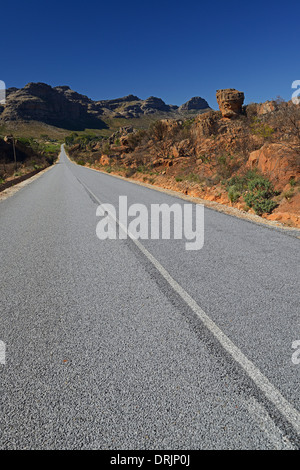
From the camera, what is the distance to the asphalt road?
1761 mm

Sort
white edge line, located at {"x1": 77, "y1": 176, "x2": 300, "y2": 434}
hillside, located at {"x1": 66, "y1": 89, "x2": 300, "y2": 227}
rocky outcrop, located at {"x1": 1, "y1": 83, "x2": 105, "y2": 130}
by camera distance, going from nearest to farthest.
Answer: white edge line, located at {"x1": 77, "y1": 176, "x2": 300, "y2": 434}, hillside, located at {"x1": 66, "y1": 89, "x2": 300, "y2": 227}, rocky outcrop, located at {"x1": 1, "y1": 83, "x2": 105, "y2": 130}

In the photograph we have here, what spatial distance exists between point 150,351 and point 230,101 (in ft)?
98.2

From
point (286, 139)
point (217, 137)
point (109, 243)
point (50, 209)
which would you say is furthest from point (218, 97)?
point (109, 243)

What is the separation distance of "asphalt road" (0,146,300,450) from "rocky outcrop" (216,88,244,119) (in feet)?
86.8

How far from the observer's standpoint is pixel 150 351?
8.18 feet

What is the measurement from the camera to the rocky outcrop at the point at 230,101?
27.6 metres

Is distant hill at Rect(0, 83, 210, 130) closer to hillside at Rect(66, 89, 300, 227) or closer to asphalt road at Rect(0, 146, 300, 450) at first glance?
hillside at Rect(66, 89, 300, 227)

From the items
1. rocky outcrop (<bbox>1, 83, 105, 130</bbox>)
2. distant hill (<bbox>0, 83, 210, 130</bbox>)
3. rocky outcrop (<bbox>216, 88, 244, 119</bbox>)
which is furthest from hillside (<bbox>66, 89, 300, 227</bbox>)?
rocky outcrop (<bbox>1, 83, 105, 130</bbox>)

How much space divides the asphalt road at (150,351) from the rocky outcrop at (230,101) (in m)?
26.5

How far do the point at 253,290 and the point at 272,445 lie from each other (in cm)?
216

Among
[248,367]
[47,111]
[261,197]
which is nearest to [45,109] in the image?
[47,111]

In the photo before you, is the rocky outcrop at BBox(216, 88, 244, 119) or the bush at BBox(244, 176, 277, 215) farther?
the rocky outcrop at BBox(216, 88, 244, 119)

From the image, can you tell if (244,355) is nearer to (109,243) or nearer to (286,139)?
(109,243)

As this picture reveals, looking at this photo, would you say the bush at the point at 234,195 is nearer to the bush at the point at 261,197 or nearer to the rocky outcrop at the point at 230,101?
the bush at the point at 261,197
